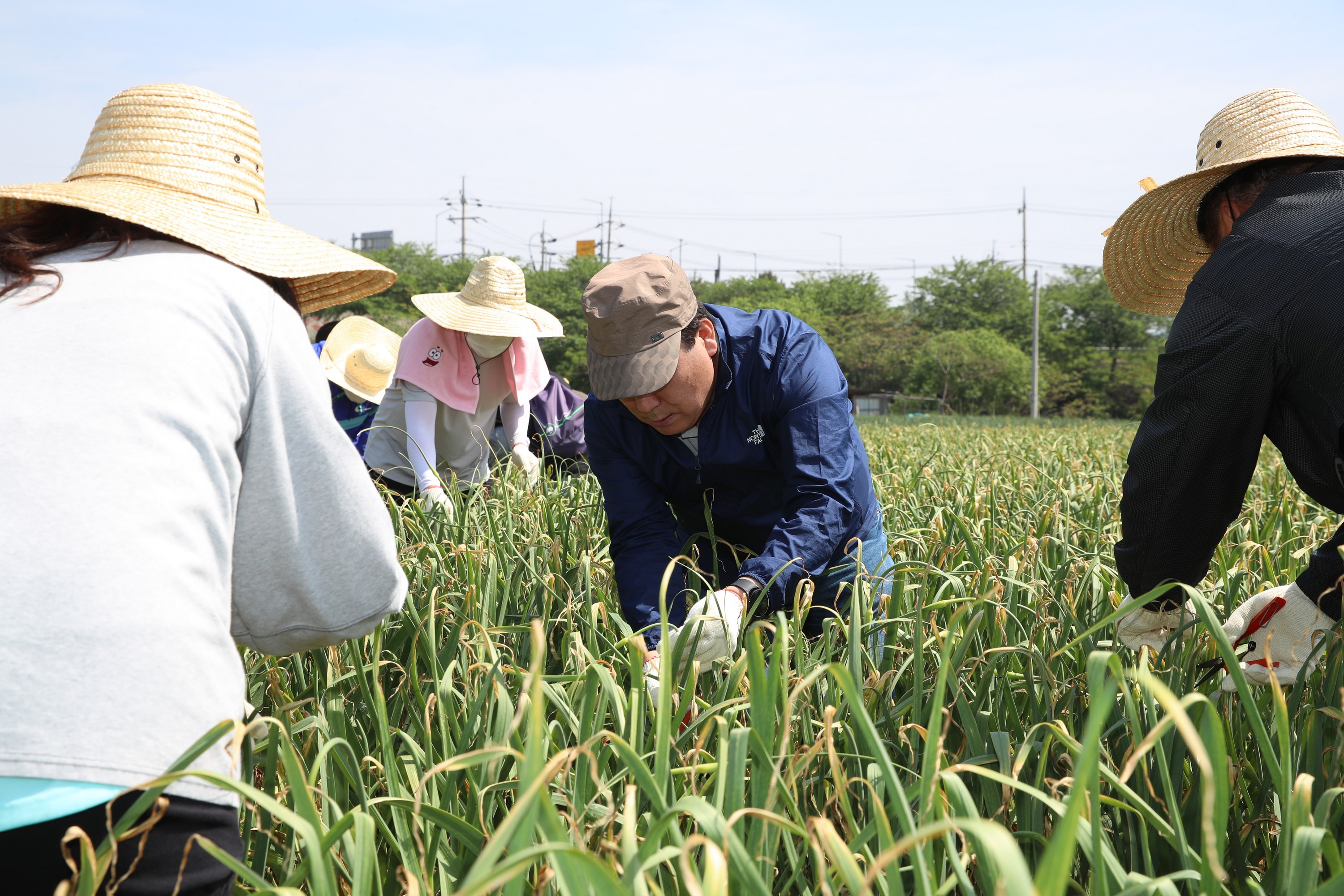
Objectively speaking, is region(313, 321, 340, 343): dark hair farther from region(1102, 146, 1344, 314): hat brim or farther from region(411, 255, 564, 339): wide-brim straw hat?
region(1102, 146, 1344, 314): hat brim

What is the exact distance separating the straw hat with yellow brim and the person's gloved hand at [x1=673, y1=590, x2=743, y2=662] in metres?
0.77

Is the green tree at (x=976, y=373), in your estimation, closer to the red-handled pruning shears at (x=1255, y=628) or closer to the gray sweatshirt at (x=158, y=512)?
the red-handled pruning shears at (x=1255, y=628)

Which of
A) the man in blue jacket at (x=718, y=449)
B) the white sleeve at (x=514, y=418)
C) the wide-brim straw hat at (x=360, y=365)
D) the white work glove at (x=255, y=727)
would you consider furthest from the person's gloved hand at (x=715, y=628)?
the wide-brim straw hat at (x=360, y=365)

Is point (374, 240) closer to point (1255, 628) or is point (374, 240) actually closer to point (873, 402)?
point (873, 402)

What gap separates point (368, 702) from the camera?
1569 millimetres

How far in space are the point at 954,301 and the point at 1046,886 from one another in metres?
46.4

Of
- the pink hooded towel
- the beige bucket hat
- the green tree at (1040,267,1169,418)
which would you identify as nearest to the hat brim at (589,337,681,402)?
the beige bucket hat

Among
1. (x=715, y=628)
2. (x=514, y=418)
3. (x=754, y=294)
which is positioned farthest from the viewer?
(x=754, y=294)

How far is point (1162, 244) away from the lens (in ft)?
6.35

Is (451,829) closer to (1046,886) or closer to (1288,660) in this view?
(1046,886)

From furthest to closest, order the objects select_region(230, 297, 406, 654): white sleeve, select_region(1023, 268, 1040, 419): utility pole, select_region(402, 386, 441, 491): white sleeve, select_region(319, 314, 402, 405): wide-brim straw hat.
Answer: select_region(1023, 268, 1040, 419): utility pole, select_region(319, 314, 402, 405): wide-brim straw hat, select_region(402, 386, 441, 491): white sleeve, select_region(230, 297, 406, 654): white sleeve

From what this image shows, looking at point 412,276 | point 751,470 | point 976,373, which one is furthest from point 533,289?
point 751,470

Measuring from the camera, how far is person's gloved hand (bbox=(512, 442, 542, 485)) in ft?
12.8

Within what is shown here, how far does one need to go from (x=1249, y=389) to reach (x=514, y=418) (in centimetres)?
324
